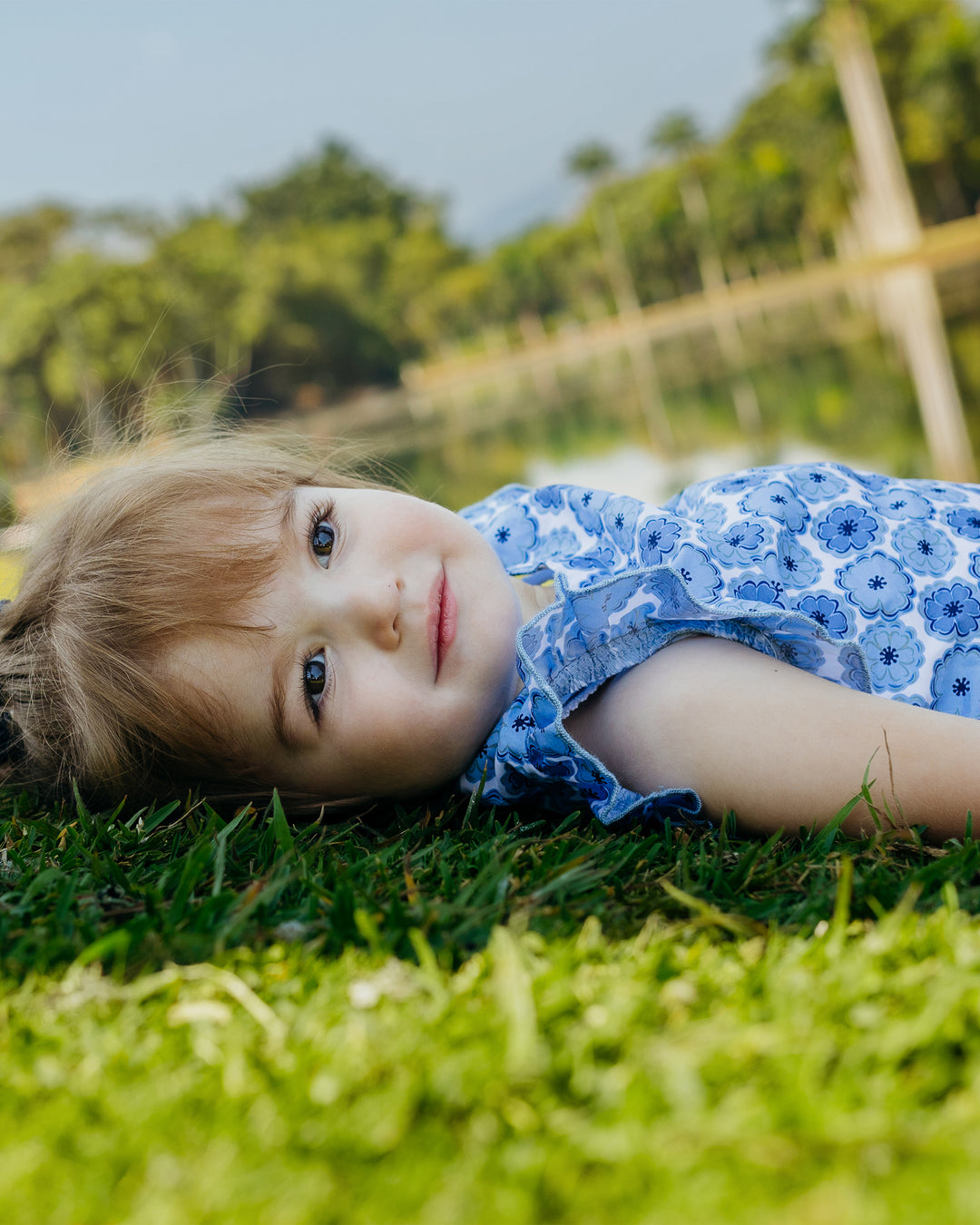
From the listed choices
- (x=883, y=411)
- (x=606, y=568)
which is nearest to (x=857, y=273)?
(x=883, y=411)

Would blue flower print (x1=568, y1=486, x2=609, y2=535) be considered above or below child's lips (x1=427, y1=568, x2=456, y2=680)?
above

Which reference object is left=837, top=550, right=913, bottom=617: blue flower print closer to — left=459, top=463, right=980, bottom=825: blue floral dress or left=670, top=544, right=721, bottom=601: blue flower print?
left=459, top=463, right=980, bottom=825: blue floral dress

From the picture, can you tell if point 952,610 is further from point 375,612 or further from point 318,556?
point 318,556

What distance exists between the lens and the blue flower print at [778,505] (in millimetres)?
2029

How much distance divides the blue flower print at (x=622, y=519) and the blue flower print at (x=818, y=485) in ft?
1.08

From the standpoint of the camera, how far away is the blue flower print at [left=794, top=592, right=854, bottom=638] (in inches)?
76.0

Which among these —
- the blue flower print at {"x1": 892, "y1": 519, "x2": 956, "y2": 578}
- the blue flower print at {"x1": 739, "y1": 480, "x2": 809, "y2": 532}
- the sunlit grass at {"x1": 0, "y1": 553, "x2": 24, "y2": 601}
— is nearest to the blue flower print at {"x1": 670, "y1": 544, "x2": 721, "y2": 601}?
the blue flower print at {"x1": 739, "y1": 480, "x2": 809, "y2": 532}

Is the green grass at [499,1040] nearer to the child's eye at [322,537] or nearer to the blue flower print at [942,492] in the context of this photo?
the child's eye at [322,537]

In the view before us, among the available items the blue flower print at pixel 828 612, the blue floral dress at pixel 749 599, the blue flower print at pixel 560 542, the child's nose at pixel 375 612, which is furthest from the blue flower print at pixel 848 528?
the child's nose at pixel 375 612

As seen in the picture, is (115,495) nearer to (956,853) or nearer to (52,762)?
(52,762)

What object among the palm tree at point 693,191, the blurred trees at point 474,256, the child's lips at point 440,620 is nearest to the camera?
the child's lips at point 440,620

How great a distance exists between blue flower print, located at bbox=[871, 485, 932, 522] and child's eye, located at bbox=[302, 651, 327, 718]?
1139 millimetres

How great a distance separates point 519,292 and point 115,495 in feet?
212

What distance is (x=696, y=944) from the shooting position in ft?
3.68
